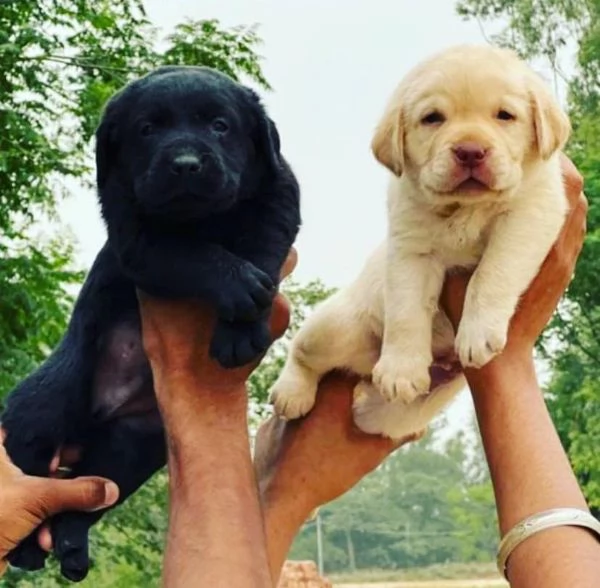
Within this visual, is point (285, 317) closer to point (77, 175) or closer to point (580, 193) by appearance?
point (580, 193)

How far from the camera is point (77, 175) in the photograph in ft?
27.5

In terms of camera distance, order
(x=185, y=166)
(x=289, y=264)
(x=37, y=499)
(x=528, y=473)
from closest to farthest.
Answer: (x=528, y=473)
(x=185, y=166)
(x=37, y=499)
(x=289, y=264)

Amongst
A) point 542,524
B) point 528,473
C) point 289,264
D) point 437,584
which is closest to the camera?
point 542,524

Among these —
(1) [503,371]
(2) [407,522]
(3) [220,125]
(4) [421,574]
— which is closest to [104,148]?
Answer: (3) [220,125]

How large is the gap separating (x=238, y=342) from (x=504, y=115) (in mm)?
635

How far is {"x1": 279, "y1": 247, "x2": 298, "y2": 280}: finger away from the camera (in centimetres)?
246

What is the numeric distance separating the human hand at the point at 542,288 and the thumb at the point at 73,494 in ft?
2.47

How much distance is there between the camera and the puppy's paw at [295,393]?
2.61 meters

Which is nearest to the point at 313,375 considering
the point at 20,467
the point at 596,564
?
the point at 20,467

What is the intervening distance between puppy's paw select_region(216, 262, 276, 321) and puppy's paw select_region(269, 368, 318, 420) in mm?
438

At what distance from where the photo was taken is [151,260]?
2.26 m

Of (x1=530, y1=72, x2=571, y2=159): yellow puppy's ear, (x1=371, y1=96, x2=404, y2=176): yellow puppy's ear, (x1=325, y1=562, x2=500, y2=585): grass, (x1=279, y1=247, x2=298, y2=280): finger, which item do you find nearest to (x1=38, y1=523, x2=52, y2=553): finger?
(x1=279, y1=247, x2=298, y2=280): finger

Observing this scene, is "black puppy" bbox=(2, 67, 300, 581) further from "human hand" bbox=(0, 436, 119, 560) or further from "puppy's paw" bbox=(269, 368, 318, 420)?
"puppy's paw" bbox=(269, 368, 318, 420)

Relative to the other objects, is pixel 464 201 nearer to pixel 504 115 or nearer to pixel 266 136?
pixel 504 115
